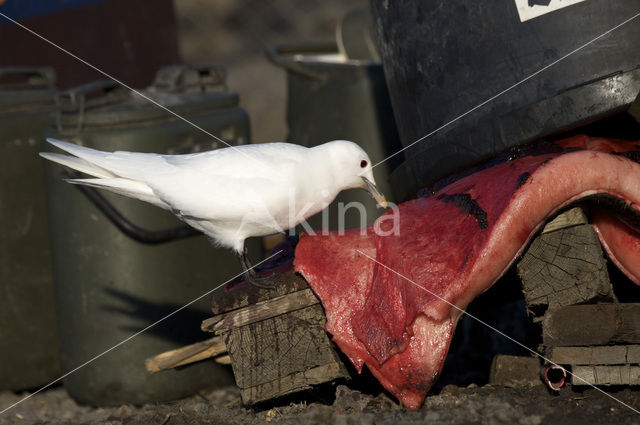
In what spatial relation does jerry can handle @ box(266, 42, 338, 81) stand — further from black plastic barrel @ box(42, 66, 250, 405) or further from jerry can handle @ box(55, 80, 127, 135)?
jerry can handle @ box(55, 80, 127, 135)

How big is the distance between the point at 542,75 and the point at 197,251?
1.70 meters

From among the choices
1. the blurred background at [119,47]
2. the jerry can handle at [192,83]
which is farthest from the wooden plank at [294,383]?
the blurred background at [119,47]

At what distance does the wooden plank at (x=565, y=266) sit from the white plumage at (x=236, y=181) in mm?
586

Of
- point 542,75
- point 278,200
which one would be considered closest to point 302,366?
point 278,200

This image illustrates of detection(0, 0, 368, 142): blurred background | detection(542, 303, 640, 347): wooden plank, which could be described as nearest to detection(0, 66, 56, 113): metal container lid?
detection(0, 0, 368, 142): blurred background

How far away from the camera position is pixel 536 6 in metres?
2.22

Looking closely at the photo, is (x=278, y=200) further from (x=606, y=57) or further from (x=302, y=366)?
(x=606, y=57)

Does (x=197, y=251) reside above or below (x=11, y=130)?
below

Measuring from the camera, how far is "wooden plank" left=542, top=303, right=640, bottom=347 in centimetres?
216

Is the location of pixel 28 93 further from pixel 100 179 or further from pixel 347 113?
pixel 347 113

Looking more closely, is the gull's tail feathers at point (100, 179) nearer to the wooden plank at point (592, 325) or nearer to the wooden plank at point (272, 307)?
the wooden plank at point (272, 307)

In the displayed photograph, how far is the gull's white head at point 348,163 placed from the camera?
8.24 ft

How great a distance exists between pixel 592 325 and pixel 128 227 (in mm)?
1847

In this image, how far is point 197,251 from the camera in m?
3.25
